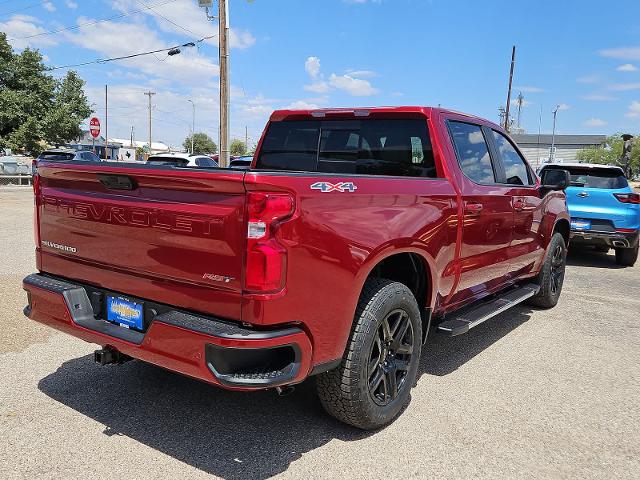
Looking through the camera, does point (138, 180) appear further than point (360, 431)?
No

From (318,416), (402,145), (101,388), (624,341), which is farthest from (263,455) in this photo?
(624,341)

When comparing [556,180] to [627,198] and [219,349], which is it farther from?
[627,198]

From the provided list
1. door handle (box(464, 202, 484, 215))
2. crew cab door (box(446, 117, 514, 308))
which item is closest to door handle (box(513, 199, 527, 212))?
crew cab door (box(446, 117, 514, 308))

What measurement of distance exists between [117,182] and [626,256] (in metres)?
9.69

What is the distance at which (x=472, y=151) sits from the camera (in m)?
4.44

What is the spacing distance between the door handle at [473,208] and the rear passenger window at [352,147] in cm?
34

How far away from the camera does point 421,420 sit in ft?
11.5

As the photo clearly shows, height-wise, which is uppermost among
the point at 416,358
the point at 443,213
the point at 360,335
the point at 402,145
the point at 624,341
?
the point at 402,145

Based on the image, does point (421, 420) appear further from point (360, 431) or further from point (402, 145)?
point (402, 145)

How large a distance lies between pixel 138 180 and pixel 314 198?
953mm

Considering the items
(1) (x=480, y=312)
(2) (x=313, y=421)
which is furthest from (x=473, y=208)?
(2) (x=313, y=421)

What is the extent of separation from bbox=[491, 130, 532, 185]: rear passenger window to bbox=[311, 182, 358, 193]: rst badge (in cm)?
255

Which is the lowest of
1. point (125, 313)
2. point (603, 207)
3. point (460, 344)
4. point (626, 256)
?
point (460, 344)

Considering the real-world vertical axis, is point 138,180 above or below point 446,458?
above
